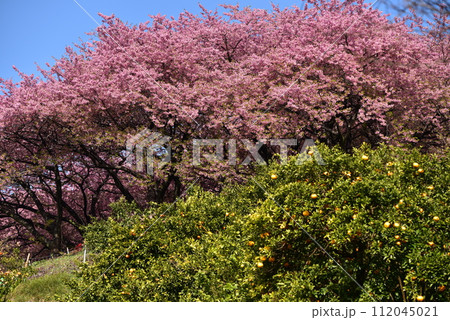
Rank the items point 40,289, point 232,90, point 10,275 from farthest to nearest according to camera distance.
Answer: point 232,90, point 40,289, point 10,275

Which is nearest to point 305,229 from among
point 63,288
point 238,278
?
point 238,278

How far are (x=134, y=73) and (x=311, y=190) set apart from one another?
13.7 m

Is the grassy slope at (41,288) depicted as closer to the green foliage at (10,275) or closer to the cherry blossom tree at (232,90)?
the green foliage at (10,275)

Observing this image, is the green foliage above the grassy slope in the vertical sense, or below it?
above

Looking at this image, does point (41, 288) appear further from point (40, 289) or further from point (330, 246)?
point (330, 246)

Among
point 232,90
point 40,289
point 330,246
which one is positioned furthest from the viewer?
point 232,90

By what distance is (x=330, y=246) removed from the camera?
502 centimetres

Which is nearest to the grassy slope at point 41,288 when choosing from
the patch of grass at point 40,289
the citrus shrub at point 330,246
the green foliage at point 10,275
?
the patch of grass at point 40,289

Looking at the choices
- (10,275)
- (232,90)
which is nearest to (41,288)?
(10,275)

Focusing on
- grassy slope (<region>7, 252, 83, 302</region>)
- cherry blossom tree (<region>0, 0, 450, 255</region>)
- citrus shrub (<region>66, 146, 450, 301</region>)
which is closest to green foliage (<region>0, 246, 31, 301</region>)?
grassy slope (<region>7, 252, 83, 302</region>)

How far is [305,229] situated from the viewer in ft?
16.6

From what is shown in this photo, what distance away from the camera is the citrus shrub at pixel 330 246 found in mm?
4695

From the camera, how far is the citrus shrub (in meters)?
4.70

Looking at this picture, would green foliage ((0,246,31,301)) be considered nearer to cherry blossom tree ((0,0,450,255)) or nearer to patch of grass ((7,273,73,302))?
patch of grass ((7,273,73,302))
